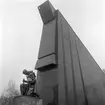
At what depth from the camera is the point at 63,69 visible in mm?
7457

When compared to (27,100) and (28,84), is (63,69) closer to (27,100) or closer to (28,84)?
(28,84)

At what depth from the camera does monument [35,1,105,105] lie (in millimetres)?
7145

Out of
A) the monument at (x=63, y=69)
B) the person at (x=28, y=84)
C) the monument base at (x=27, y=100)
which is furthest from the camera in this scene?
the person at (x=28, y=84)

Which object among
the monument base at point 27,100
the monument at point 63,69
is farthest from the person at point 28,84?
the monument base at point 27,100

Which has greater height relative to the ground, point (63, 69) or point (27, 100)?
point (63, 69)

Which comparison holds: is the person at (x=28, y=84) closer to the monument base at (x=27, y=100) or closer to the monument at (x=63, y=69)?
the monument at (x=63, y=69)

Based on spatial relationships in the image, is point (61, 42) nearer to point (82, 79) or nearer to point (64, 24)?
point (64, 24)

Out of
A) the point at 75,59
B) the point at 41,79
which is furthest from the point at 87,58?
the point at 41,79

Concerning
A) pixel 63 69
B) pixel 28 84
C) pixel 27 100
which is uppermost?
pixel 63 69

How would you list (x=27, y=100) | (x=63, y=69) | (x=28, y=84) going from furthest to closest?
(x=28, y=84), (x=63, y=69), (x=27, y=100)

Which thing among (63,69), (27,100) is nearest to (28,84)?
(27,100)

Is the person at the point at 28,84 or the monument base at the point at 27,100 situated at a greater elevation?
the person at the point at 28,84

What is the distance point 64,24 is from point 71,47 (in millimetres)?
1177

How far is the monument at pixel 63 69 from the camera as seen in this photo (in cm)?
714
